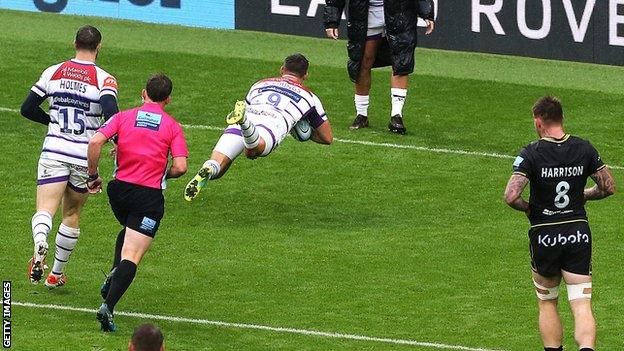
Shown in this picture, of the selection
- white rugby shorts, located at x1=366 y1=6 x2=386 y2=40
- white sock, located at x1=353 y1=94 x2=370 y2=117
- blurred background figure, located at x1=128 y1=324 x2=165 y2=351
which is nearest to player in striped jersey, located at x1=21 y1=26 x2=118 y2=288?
blurred background figure, located at x1=128 y1=324 x2=165 y2=351

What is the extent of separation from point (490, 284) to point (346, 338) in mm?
2207

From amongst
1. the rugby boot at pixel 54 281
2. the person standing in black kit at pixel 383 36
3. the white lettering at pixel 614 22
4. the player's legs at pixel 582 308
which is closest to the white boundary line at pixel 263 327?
the rugby boot at pixel 54 281

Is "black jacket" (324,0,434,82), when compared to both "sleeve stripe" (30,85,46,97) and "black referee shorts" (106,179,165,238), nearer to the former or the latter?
"sleeve stripe" (30,85,46,97)

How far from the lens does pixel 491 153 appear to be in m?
20.2

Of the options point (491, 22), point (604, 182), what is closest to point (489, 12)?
point (491, 22)

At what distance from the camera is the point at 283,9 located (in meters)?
26.1

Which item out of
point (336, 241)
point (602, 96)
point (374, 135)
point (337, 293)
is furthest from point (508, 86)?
point (337, 293)

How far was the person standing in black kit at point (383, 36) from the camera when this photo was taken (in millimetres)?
20375

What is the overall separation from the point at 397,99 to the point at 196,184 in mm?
6339

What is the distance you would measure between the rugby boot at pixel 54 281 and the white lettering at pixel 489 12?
11.1 meters

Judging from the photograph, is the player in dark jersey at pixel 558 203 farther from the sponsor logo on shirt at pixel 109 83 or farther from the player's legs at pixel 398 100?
the player's legs at pixel 398 100

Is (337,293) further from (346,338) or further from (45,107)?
(45,107)

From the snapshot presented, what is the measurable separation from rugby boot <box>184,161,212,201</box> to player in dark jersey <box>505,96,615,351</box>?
3.51m

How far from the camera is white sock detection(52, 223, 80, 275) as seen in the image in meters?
14.5
